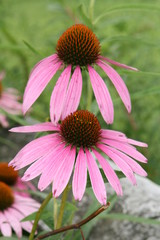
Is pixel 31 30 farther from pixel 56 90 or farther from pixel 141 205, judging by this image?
pixel 56 90

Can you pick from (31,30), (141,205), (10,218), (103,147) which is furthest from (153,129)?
(31,30)

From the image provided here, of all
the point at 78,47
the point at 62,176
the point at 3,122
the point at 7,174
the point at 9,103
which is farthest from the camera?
the point at 9,103

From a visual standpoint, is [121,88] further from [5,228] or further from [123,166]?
[5,228]

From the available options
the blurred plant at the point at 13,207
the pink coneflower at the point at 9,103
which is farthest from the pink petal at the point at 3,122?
the blurred plant at the point at 13,207

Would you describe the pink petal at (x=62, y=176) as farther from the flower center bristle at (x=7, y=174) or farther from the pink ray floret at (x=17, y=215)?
the flower center bristle at (x=7, y=174)

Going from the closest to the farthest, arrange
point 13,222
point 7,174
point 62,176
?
1. point 62,176
2. point 13,222
3. point 7,174

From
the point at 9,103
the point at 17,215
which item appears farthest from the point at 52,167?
the point at 9,103

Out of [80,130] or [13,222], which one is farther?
[13,222]

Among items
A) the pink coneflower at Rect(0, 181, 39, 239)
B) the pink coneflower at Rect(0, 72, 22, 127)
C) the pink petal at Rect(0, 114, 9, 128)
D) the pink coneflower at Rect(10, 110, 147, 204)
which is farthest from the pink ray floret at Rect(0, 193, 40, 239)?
the pink coneflower at Rect(0, 72, 22, 127)

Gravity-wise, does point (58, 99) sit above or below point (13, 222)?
above
